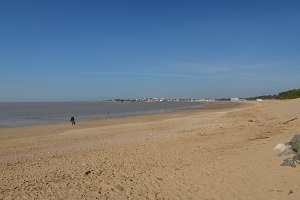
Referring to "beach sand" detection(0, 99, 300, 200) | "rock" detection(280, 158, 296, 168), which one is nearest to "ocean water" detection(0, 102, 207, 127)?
"beach sand" detection(0, 99, 300, 200)

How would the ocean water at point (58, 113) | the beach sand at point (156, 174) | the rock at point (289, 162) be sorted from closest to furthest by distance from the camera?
1. the beach sand at point (156, 174)
2. the rock at point (289, 162)
3. the ocean water at point (58, 113)

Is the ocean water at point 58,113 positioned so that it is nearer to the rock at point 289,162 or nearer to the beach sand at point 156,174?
the beach sand at point 156,174

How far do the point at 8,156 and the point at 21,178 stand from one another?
5810 millimetres

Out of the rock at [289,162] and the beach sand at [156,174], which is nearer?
the beach sand at [156,174]

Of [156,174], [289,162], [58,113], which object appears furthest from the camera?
[58,113]

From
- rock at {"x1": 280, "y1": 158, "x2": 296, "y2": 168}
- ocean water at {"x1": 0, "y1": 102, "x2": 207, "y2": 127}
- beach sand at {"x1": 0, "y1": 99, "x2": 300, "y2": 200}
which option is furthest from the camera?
ocean water at {"x1": 0, "y1": 102, "x2": 207, "y2": 127}

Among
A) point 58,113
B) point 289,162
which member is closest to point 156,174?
point 289,162

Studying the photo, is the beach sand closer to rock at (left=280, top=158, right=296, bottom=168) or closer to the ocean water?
rock at (left=280, top=158, right=296, bottom=168)

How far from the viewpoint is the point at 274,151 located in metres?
11.5

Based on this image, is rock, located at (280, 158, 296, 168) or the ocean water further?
the ocean water

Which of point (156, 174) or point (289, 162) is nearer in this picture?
point (289, 162)

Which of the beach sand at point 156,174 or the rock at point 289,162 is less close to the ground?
the rock at point 289,162

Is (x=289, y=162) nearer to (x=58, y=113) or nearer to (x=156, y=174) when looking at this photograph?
(x=156, y=174)

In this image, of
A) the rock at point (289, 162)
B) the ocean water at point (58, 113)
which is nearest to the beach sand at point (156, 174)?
the rock at point (289, 162)
